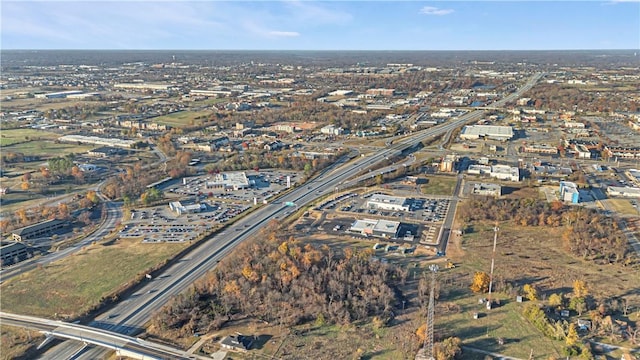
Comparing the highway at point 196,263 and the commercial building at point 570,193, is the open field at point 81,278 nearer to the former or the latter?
the highway at point 196,263

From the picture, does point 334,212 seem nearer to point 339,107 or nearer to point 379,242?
point 379,242

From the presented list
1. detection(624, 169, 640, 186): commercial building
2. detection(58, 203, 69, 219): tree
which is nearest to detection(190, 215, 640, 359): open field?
detection(624, 169, 640, 186): commercial building

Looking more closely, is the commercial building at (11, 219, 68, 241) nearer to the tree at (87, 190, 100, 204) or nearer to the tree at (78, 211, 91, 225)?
the tree at (78, 211, 91, 225)

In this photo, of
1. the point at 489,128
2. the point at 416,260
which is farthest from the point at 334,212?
the point at 489,128

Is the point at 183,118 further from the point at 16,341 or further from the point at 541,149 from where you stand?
the point at 16,341

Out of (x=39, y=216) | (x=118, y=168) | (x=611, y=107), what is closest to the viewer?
(x=39, y=216)

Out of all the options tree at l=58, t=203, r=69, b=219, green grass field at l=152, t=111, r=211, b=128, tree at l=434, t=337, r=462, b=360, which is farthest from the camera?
green grass field at l=152, t=111, r=211, b=128

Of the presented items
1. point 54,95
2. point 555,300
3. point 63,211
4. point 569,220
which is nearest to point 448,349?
point 555,300
